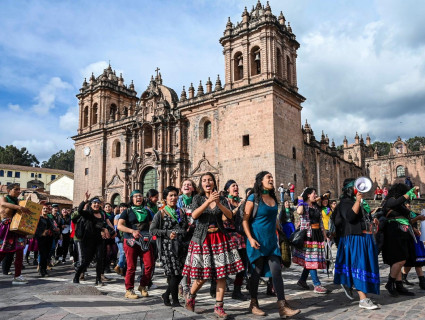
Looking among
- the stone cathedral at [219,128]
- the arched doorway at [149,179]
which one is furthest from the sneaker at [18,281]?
the arched doorway at [149,179]

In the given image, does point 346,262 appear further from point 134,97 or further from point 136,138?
point 134,97

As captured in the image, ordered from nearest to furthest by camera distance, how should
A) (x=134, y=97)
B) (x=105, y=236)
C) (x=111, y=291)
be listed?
(x=111, y=291) → (x=105, y=236) → (x=134, y=97)

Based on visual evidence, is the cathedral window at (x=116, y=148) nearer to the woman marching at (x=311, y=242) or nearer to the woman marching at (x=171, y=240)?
the woman marching at (x=311, y=242)

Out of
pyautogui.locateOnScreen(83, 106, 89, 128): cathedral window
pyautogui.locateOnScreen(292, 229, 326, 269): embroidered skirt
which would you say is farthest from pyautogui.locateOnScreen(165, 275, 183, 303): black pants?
pyautogui.locateOnScreen(83, 106, 89, 128): cathedral window

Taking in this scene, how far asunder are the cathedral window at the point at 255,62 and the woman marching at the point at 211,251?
19.6 meters

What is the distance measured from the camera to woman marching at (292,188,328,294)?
5.93 m

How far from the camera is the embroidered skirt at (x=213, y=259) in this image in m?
4.55

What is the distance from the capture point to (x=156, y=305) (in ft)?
17.1

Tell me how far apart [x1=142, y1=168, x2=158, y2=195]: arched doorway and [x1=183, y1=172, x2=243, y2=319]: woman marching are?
2272 cm

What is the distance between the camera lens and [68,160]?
81438 millimetres

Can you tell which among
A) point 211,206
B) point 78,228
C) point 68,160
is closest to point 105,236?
point 78,228

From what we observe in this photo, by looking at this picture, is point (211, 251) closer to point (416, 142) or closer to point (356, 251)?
point (356, 251)

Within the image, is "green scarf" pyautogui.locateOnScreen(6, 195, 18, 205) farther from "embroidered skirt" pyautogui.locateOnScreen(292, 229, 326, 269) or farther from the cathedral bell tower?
the cathedral bell tower

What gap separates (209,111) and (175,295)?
20.8 metres
